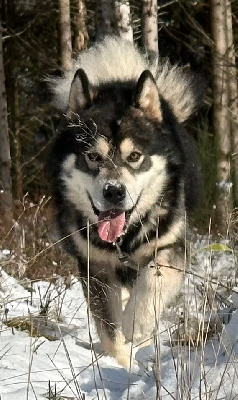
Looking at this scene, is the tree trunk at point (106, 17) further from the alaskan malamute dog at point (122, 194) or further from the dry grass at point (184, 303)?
the alaskan malamute dog at point (122, 194)

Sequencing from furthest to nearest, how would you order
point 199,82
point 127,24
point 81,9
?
point 81,9 → point 127,24 → point 199,82

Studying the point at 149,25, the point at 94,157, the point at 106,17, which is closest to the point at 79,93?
the point at 94,157

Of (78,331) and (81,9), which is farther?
(81,9)

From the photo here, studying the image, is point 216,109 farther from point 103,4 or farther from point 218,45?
point 103,4

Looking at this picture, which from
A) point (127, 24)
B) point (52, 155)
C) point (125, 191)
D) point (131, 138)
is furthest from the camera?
point (127, 24)

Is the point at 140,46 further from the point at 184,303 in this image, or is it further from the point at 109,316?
the point at 184,303

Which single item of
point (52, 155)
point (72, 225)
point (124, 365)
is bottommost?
point (124, 365)

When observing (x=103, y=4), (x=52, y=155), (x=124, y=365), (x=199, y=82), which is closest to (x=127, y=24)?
(x=103, y=4)

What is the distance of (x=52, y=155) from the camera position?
214 inches

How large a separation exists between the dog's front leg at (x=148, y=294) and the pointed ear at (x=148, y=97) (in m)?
0.98

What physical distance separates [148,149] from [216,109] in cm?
565

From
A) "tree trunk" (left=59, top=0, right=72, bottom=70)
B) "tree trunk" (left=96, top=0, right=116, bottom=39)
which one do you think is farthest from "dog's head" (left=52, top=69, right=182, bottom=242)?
"tree trunk" (left=59, top=0, right=72, bottom=70)

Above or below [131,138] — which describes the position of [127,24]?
above

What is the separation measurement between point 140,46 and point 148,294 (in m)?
7.35
